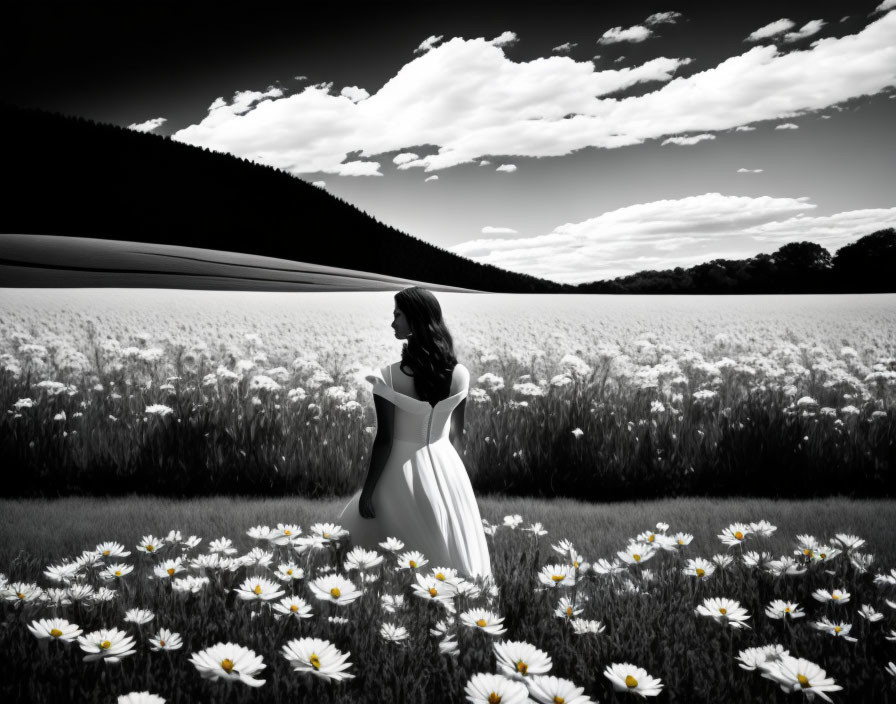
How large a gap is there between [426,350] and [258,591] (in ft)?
3.19

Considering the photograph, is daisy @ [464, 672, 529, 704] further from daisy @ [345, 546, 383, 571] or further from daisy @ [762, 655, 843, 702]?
daisy @ [345, 546, 383, 571]

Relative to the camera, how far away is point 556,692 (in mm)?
1030

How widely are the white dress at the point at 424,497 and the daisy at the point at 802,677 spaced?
1.20 meters

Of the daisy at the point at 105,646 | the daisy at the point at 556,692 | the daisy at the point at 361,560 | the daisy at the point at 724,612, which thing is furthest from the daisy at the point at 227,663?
the daisy at the point at 724,612

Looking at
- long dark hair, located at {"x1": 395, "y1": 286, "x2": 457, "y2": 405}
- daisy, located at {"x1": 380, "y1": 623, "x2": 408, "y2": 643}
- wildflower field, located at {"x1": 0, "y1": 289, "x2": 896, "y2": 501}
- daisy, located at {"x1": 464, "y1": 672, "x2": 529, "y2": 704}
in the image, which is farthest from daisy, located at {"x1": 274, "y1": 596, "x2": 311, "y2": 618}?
wildflower field, located at {"x1": 0, "y1": 289, "x2": 896, "y2": 501}

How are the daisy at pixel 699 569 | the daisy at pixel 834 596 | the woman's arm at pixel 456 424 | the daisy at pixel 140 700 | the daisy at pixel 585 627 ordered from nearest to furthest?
the daisy at pixel 140 700, the daisy at pixel 585 627, the daisy at pixel 834 596, the daisy at pixel 699 569, the woman's arm at pixel 456 424

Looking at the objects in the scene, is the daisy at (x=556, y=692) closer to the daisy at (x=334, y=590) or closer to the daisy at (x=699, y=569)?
the daisy at (x=334, y=590)

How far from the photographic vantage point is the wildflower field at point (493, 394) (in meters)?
3.71

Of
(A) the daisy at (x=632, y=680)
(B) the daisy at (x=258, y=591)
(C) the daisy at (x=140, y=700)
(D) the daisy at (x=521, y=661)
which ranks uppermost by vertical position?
(C) the daisy at (x=140, y=700)

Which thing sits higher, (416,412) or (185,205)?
(185,205)

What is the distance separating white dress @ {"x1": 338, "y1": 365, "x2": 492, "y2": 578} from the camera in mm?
2248

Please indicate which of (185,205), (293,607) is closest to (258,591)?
(293,607)

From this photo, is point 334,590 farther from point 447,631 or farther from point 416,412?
point 416,412

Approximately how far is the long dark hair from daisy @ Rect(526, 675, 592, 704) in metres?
1.26
